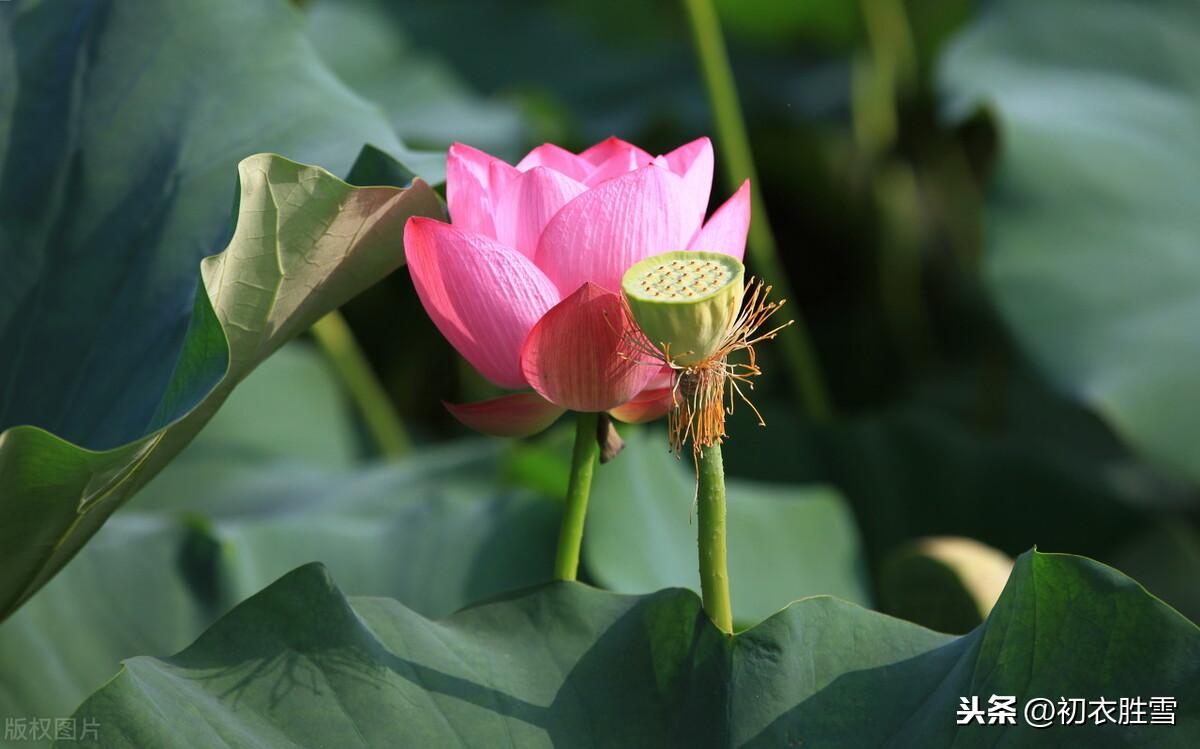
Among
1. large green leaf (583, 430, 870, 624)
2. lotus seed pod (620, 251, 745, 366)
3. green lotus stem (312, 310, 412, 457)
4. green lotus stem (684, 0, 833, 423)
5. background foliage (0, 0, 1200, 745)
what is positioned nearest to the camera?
lotus seed pod (620, 251, 745, 366)

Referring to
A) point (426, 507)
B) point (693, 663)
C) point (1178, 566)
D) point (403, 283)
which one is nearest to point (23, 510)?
point (693, 663)

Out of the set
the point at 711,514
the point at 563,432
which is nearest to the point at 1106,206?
the point at 563,432

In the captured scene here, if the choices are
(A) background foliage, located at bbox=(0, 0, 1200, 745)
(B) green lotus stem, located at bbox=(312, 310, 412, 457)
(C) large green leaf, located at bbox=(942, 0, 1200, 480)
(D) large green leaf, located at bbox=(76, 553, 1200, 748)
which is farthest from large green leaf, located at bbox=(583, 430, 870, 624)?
(B) green lotus stem, located at bbox=(312, 310, 412, 457)

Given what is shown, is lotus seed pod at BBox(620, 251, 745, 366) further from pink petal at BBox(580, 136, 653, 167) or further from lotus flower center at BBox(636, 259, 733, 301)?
pink petal at BBox(580, 136, 653, 167)

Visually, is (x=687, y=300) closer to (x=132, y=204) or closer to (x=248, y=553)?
(x=132, y=204)

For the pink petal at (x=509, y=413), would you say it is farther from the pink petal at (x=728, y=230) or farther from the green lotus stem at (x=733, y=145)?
the green lotus stem at (x=733, y=145)

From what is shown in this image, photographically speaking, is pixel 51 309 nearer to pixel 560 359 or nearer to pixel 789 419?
pixel 560 359
